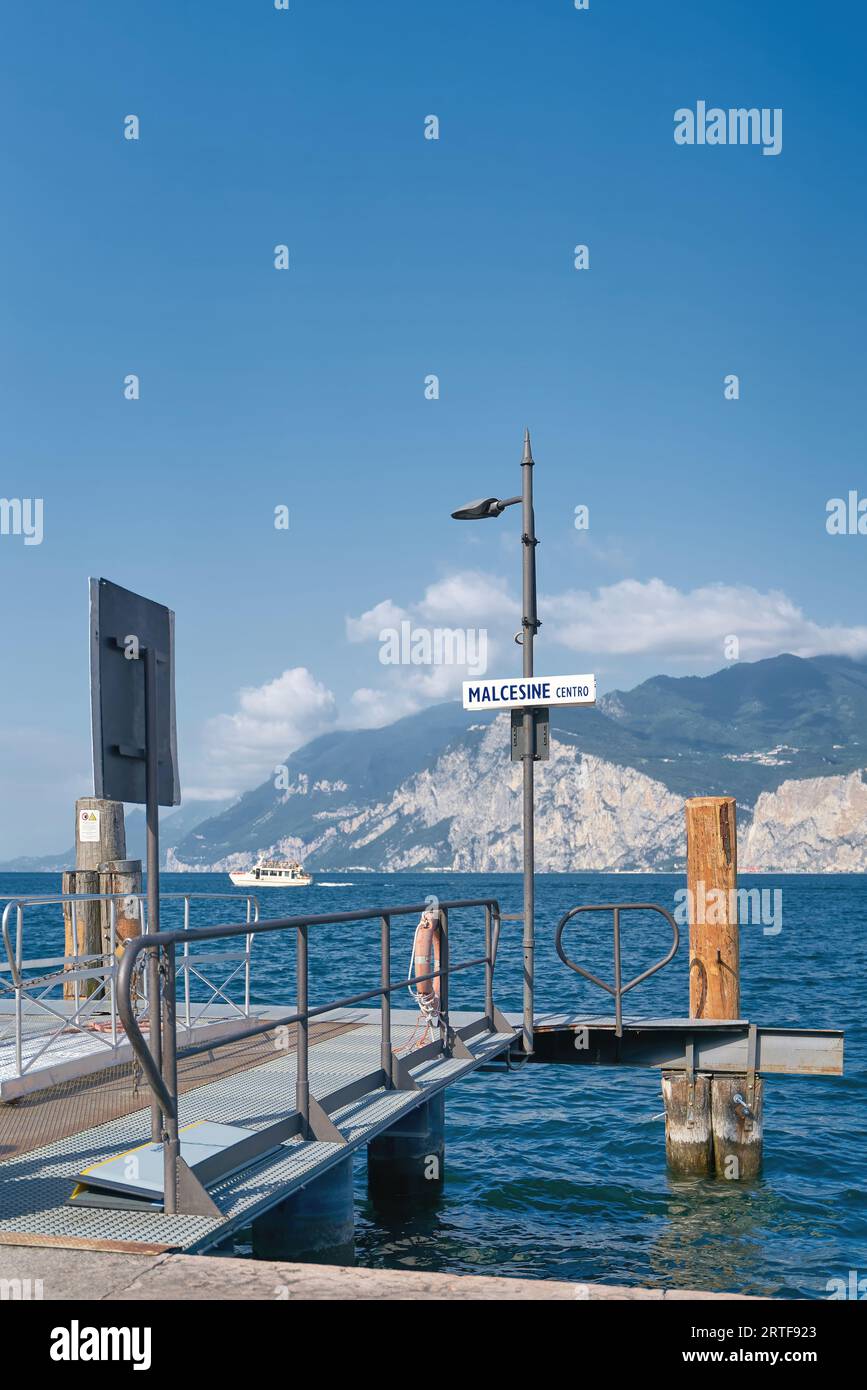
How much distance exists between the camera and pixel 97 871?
1400cm

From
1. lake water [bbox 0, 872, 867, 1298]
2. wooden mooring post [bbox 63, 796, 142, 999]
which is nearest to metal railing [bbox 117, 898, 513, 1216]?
lake water [bbox 0, 872, 867, 1298]

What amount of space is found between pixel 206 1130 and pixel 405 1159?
4.90 m

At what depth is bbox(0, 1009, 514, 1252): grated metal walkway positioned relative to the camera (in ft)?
18.4

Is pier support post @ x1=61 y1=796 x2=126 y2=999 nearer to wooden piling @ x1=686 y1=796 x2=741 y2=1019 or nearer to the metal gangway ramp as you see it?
the metal gangway ramp

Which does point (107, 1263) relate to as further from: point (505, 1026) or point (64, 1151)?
point (505, 1026)

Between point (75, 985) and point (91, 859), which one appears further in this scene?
point (91, 859)

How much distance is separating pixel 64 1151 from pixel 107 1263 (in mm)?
1817

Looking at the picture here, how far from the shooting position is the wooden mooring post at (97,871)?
13891mm

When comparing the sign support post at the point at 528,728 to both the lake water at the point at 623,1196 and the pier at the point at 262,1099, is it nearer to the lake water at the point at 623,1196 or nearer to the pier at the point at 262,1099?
the pier at the point at 262,1099

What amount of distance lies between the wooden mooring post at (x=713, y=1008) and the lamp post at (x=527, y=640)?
142cm

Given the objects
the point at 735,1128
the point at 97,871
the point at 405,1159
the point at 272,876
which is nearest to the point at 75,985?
the point at 405,1159

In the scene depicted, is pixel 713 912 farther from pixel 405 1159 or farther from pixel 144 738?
pixel 144 738

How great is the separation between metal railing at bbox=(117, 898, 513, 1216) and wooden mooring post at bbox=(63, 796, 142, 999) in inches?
186

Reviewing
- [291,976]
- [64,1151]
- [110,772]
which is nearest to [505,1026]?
[64,1151]
